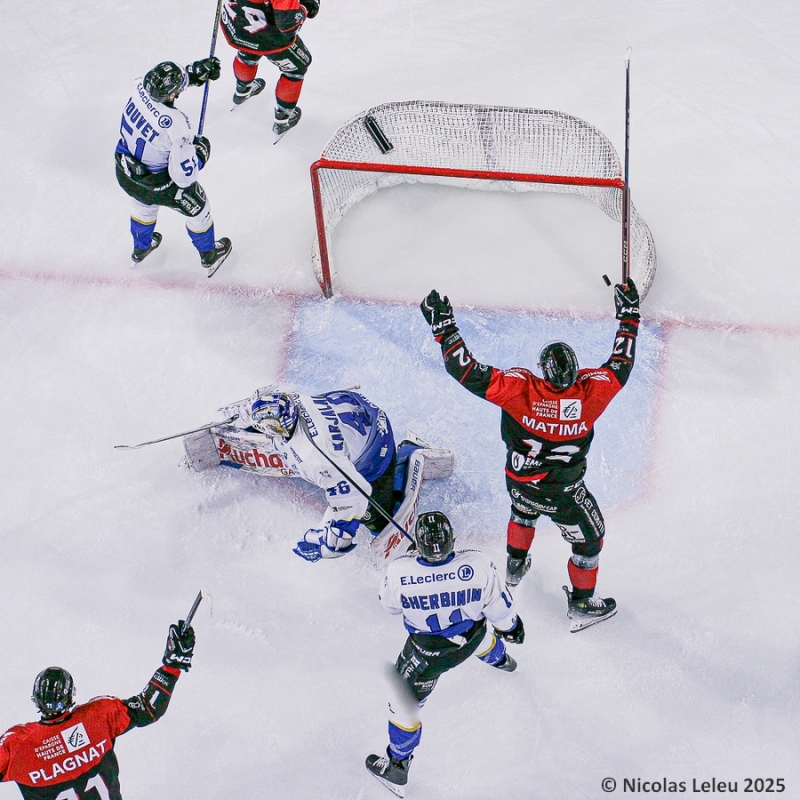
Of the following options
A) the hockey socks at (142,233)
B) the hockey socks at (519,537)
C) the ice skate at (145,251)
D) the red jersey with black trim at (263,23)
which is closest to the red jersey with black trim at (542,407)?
the hockey socks at (519,537)

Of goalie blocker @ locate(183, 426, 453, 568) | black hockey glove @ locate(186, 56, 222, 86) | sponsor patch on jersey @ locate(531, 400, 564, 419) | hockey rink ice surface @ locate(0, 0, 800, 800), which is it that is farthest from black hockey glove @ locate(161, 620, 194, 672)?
black hockey glove @ locate(186, 56, 222, 86)

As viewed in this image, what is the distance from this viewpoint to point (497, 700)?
4.33 meters

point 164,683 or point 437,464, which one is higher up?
point 437,464

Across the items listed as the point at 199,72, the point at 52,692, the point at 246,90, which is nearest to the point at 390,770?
the point at 52,692

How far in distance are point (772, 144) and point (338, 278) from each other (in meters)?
2.29

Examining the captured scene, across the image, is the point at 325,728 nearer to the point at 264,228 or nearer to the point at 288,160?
the point at 264,228

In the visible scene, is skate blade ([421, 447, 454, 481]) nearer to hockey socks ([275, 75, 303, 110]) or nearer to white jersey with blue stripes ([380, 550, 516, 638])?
white jersey with blue stripes ([380, 550, 516, 638])

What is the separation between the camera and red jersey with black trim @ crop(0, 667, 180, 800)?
11.9 ft

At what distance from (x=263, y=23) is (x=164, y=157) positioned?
38.9 inches

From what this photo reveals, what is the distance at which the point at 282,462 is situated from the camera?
4.73 metres

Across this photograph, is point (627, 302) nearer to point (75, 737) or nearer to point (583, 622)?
point (583, 622)

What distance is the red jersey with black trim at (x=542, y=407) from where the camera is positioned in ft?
13.3

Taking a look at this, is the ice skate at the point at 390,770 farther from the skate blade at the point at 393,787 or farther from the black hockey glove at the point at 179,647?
the black hockey glove at the point at 179,647

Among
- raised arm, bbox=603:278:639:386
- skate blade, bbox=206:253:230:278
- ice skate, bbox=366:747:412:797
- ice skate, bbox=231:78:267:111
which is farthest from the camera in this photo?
ice skate, bbox=231:78:267:111
